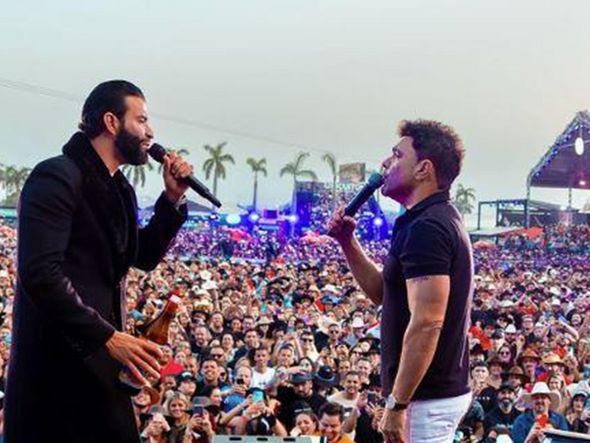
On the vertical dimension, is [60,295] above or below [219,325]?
above

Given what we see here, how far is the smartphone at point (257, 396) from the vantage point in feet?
20.6

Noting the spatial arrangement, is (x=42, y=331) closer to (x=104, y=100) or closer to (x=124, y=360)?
(x=124, y=360)

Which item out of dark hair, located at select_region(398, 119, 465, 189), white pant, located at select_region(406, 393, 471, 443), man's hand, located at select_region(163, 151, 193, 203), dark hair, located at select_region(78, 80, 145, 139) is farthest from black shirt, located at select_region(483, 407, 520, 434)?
dark hair, located at select_region(78, 80, 145, 139)

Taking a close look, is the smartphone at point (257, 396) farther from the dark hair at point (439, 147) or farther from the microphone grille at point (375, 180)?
the dark hair at point (439, 147)

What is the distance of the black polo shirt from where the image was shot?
233 centimetres

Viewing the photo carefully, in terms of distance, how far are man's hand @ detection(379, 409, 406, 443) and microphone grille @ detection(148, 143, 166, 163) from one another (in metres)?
0.98

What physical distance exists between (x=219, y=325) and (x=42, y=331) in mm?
8034

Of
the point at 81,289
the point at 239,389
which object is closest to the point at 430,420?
the point at 81,289

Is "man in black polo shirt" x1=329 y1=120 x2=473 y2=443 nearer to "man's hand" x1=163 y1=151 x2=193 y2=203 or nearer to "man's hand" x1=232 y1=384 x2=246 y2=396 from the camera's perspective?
"man's hand" x1=163 y1=151 x2=193 y2=203

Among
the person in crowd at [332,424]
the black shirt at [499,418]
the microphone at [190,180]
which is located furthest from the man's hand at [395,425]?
the black shirt at [499,418]

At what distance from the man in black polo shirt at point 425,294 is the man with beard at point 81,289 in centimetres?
77

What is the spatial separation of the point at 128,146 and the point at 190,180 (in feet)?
0.86

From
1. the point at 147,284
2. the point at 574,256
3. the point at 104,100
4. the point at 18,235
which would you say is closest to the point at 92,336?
the point at 18,235

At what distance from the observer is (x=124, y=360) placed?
74.2 inches
